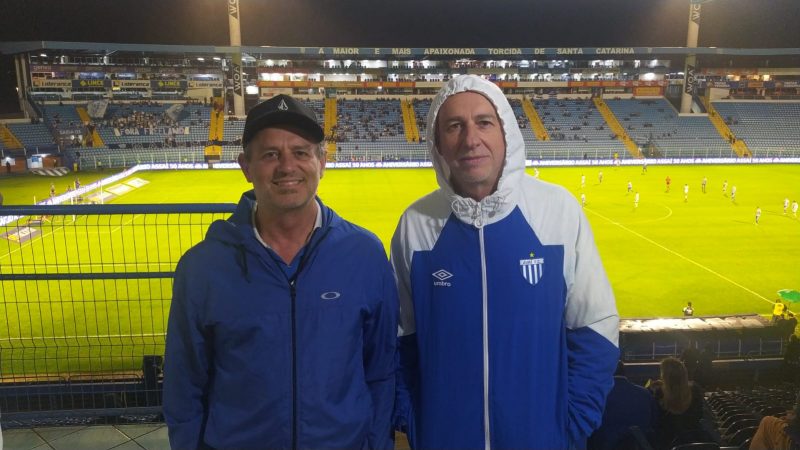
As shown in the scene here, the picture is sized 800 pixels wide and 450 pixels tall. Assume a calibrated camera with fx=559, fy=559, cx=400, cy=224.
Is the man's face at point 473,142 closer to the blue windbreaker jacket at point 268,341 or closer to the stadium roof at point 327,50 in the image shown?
the blue windbreaker jacket at point 268,341

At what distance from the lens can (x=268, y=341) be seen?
2.60 meters

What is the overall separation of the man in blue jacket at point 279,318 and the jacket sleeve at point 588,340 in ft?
3.03

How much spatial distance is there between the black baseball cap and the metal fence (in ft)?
5.42

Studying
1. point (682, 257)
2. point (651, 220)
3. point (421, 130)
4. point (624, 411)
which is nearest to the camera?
point (624, 411)

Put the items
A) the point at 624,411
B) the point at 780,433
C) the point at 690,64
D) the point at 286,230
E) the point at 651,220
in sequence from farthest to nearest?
1. the point at 690,64
2. the point at 651,220
3. the point at 624,411
4. the point at 780,433
5. the point at 286,230

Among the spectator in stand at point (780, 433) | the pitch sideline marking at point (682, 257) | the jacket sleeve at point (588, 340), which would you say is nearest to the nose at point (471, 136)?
the jacket sleeve at point (588, 340)

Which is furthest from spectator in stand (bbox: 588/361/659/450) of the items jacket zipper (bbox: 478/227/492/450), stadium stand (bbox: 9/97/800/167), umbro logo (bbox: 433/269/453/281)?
stadium stand (bbox: 9/97/800/167)

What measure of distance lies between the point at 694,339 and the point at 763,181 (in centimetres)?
3376

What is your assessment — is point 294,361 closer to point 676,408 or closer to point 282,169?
point 282,169

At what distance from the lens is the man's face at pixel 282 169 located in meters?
2.70

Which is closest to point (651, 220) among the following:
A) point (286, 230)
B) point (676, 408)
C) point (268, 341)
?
point (676, 408)

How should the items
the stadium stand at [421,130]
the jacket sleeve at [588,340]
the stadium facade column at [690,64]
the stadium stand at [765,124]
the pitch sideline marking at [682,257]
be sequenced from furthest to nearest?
the stadium facade column at [690,64], the stadium stand at [765,124], the stadium stand at [421,130], the pitch sideline marking at [682,257], the jacket sleeve at [588,340]

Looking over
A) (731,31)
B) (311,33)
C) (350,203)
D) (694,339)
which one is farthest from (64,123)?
(731,31)

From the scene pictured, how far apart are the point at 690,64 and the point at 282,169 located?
72127 mm
